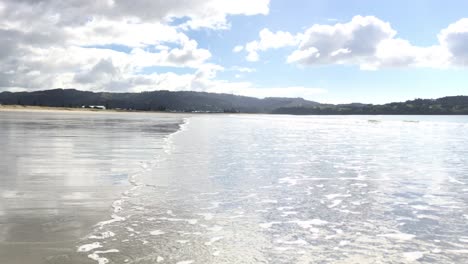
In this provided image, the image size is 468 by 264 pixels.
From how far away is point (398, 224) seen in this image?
1004cm

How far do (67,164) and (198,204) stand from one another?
856 centimetres

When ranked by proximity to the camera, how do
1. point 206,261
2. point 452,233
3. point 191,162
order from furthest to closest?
point 191,162
point 452,233
point 206,261

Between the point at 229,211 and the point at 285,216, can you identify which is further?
the point at 229,211

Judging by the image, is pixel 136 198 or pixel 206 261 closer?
pixel 206 261

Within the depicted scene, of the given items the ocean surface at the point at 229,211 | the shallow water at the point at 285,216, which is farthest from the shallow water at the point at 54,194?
the shallow water at the point at 285,216

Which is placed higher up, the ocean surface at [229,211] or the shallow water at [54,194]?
the shallow water at [54,194]

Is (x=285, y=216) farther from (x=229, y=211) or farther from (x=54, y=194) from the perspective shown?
(x=54, y=194)

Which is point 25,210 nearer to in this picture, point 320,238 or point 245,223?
point 245,223

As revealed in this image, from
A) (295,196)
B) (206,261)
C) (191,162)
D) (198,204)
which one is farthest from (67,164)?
(206,261)

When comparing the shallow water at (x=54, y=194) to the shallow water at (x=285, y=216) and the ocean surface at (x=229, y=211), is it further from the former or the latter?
the shallow water at (x=285, y=216)

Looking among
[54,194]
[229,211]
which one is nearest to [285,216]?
[229,211]

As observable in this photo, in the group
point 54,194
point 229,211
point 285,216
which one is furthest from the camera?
point 54,194

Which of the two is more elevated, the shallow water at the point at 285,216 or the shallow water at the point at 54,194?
the shallow water at the point at 54,194

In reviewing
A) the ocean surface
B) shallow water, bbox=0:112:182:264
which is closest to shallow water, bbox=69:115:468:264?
the ocean surface
